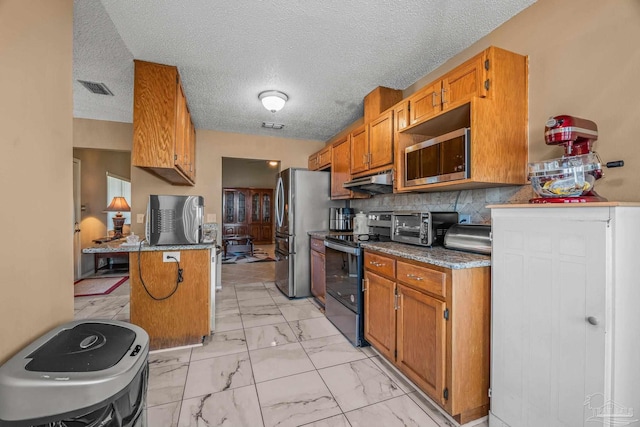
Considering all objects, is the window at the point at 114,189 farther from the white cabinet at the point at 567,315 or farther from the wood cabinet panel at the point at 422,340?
the white cabinet at the point at 567,315

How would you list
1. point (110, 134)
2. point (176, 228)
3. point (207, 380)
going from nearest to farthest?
point (207, 380) → point (176, 228) → point (110, 134)

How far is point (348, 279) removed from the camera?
8.55ft

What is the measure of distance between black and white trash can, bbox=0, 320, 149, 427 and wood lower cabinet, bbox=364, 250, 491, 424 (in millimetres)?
1465

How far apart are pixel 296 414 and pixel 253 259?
5.43m

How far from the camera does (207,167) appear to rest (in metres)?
4.49

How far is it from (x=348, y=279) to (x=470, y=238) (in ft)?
3.73

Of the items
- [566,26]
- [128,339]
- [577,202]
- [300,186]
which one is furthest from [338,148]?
[128,339]

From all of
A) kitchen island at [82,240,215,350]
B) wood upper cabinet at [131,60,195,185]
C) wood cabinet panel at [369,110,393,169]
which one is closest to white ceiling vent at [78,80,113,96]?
wood upper cabinet at [131,60,195,185]

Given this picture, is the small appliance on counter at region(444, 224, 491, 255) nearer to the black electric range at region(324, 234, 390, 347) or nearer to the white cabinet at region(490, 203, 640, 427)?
the white cabinet at region(490, 203, 640, 427)

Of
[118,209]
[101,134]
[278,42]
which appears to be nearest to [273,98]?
[278,42]

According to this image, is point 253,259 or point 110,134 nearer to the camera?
point 110,134

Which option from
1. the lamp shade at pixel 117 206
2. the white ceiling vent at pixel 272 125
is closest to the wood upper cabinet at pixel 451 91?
the white ceiling vent at pixel 272 125

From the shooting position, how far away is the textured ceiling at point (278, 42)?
1.83 metres

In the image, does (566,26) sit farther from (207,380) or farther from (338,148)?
(207,380)
